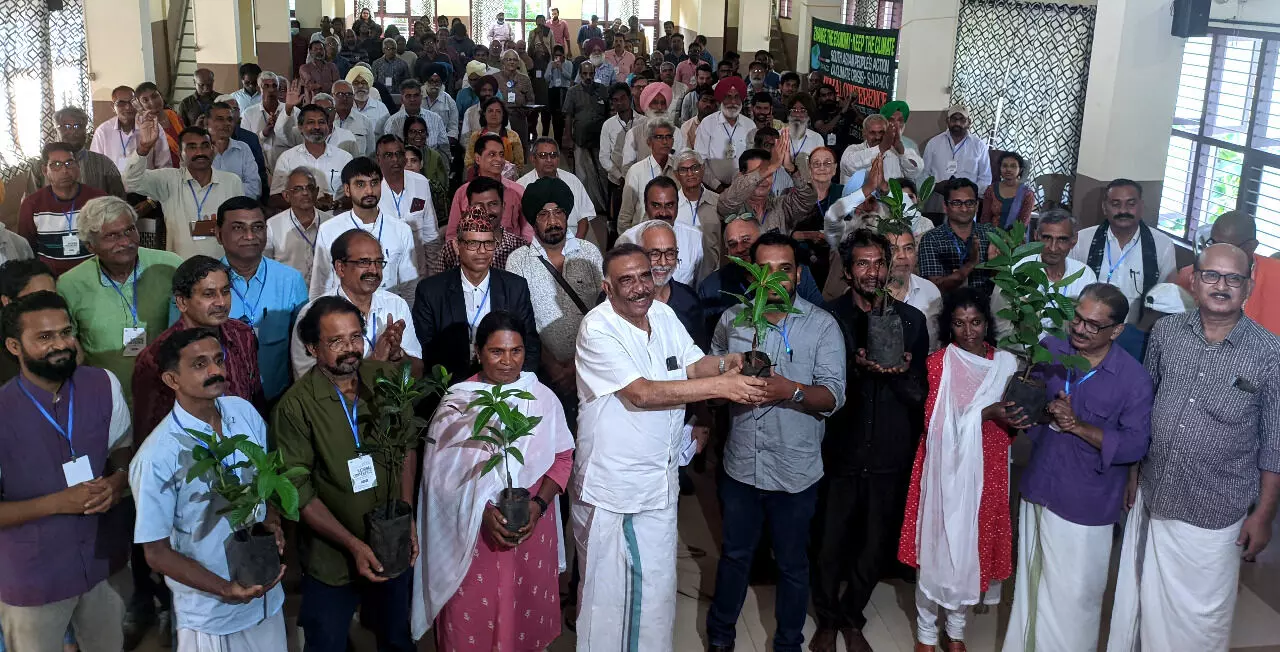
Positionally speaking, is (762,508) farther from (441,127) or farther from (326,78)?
(326,78)

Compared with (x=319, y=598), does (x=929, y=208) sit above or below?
above

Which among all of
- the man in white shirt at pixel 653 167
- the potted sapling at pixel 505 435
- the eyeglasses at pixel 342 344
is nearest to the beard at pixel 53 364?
the eyeglasses at pixel 342 344

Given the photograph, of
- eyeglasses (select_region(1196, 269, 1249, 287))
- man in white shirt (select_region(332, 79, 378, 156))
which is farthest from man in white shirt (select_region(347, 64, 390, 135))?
eyeglasses (select_region(1196, 269, 1249, 287))

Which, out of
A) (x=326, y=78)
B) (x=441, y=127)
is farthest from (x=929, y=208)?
(x=326, y=78)

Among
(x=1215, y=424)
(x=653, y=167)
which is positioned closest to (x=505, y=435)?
(x=1215, y=424)

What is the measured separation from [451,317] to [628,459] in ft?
3.87

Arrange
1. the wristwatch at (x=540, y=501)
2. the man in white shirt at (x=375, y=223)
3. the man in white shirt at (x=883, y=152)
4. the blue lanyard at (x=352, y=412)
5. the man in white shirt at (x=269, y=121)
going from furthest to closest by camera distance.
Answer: the man in white shirt at (x=269, y=121) → the man in white shirt at (x=883, y=152) → the man in white shirt at (x=375, y=223) → the wristwatch at (x=540, y=501) → the blue lanyard at (x=352, y=412)

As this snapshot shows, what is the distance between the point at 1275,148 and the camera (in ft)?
22.1

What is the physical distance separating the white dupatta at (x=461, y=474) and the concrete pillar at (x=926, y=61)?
26.2 feet

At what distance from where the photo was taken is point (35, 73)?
982 centimetres

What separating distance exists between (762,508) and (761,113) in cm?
579

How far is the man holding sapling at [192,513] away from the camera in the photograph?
10.6 ft

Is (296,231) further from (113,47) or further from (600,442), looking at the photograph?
(113,47)

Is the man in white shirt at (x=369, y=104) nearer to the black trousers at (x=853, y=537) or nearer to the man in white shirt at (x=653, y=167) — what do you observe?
the man in white shirt at (x=653, y=167)
